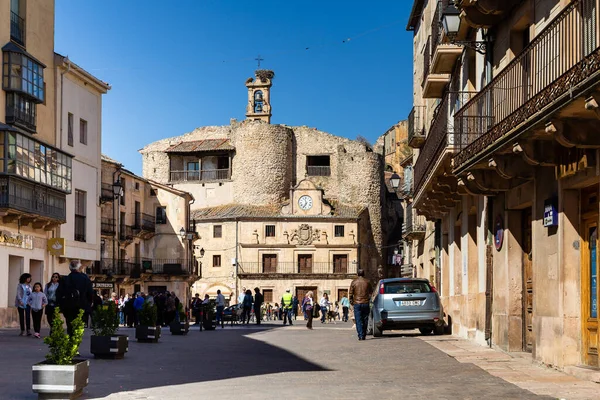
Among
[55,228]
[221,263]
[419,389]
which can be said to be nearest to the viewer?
[419,389]

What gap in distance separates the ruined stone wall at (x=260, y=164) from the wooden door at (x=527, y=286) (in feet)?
227

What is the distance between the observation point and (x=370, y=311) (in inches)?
1056

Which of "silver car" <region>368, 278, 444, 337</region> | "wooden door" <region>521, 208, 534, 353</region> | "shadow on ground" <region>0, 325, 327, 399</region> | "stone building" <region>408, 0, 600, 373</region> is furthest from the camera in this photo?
"silver car" <region>368, 278, 444, 337</region>

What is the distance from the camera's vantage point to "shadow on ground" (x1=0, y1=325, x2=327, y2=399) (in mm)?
12227

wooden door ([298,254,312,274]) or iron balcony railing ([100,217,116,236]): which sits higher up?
iron balcony railing ([100,217,116,236])

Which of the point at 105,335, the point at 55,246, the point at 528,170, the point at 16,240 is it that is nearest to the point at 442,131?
the point at 528,170

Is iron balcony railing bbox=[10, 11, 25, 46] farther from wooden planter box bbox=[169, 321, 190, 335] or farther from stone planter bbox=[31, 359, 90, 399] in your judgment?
stone planter bbox=[31, 359, 90, 399]

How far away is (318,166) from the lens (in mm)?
90375

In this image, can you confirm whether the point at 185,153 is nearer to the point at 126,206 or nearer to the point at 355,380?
the point at 126,206

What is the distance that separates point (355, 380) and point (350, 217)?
7084cm

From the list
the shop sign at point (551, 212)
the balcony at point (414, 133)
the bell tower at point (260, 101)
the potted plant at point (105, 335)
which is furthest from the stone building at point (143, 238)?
the shop sign at point (551, 212)

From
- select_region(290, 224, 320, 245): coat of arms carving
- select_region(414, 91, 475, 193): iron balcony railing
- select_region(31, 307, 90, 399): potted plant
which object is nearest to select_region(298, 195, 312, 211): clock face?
select_region(290, 224, 320, 245): coat of arms carving

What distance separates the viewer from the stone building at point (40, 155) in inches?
1331

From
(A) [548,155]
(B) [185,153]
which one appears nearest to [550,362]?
(A) [548,155]
